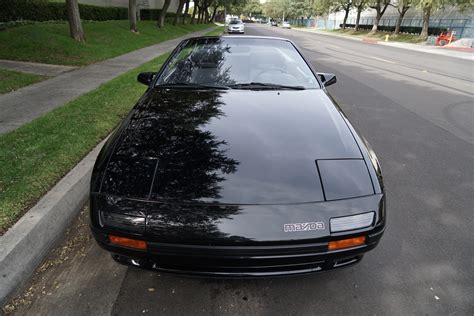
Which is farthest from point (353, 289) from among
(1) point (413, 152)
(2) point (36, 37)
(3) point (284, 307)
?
(2) point (36, 37)

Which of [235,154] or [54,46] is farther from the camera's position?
[54,46]

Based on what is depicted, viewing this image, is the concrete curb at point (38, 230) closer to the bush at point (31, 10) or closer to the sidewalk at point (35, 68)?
the sidewalk at point (35, 68)

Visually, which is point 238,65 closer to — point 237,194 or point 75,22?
point 237,194

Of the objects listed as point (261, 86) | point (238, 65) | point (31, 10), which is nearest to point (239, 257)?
point (261, 86)

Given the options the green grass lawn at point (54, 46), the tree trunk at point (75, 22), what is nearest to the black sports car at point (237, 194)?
the green grass lawn at point (54, 46)

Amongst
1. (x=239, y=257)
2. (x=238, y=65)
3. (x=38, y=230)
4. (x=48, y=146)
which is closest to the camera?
(x=239, y=257)

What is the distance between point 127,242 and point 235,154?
31.5 inches

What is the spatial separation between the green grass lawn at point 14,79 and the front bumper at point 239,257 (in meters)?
5.97

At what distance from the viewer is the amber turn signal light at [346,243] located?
1859 millimetres

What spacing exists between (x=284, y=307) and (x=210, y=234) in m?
0.70

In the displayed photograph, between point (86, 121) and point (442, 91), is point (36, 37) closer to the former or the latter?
point (86, 121)

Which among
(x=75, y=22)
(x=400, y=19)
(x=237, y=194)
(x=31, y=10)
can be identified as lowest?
(x=237, y=194)

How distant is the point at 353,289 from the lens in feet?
7.34

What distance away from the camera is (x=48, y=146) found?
12.4ft
